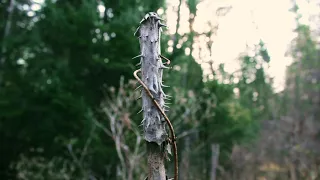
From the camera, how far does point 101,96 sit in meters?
8.38

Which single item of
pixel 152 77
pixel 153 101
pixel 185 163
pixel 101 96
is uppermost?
pixel 101 96

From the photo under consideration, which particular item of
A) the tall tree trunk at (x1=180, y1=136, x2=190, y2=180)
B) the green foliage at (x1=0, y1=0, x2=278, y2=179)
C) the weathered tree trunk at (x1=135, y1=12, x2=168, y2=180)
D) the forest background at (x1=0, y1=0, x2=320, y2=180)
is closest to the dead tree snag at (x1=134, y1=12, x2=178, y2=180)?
the weathered tree trunk at (x1=135, y1=12, x2=168, y2=180)

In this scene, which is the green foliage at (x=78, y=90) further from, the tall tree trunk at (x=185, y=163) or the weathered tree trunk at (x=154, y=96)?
the weathered tree trunk at (x=154, y=96)

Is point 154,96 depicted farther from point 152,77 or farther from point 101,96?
point 101,96

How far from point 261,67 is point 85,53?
311 inches

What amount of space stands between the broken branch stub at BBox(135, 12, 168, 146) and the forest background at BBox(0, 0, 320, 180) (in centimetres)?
388

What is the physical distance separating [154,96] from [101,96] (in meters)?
6.98

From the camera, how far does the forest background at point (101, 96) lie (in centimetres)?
776

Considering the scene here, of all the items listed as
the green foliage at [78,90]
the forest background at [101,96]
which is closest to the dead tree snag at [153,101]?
the forest background at [101,96]

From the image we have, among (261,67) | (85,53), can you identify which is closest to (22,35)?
(85,53)

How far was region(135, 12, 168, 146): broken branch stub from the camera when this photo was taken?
1.51 m

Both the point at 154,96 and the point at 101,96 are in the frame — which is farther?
the point at 101,96

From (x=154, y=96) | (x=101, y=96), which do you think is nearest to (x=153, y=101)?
(x=154, y=96)

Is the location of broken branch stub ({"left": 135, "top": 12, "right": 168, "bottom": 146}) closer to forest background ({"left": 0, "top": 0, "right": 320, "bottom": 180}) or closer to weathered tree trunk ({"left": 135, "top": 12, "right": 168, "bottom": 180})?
weathered tree trunk ({"left": 135, "top": 12, "right": 168, "bottom": 180})
